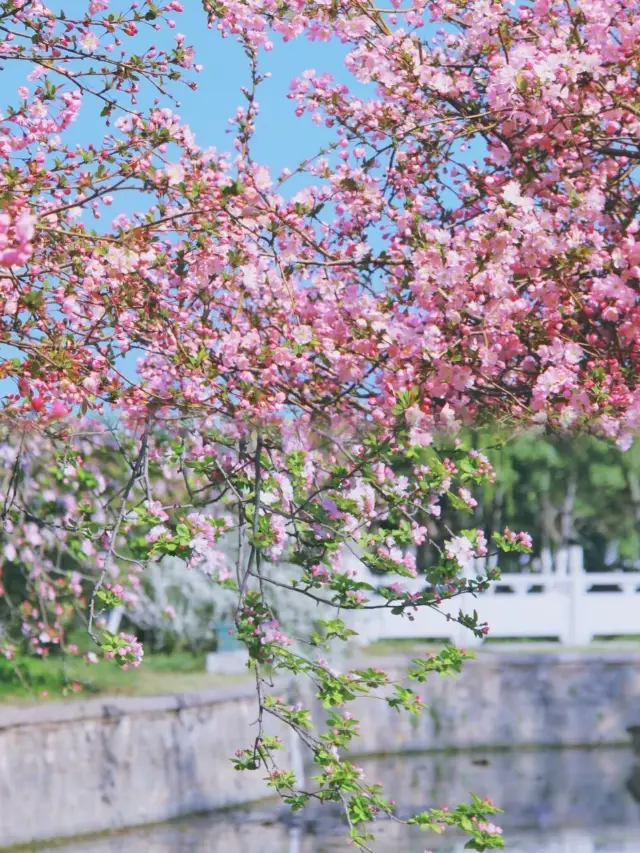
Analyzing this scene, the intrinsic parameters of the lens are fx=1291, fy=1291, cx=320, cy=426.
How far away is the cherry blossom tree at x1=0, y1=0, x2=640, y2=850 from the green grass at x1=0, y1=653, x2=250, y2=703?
4.32 metres

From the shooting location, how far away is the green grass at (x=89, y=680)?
31.9 feet

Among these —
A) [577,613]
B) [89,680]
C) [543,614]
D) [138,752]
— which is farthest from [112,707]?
[577,613]

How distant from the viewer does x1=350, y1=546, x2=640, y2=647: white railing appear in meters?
15.7

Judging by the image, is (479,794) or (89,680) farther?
(479,794)

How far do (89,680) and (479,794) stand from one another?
3.68 meters

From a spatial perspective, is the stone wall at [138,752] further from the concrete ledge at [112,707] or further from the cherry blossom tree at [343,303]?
the cherry blossom tree at [343,303]

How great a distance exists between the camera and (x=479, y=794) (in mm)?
11453

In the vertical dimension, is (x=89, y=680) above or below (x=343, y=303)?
below

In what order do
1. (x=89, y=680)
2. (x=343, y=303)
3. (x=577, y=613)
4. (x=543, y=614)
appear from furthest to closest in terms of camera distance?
(x=577, y=613), (x=543, y=614), (x=89, y=680), (x=343, y=303)

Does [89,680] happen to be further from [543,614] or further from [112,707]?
[543,614]

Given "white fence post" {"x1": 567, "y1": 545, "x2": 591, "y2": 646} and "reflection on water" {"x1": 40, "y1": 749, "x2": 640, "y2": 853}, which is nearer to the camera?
"reflection on water" {"x1": 40, "y1": 749, "x2": 640, "y2": 853}

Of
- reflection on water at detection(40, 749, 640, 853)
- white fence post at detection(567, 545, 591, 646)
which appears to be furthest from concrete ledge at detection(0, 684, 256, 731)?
white fence post at detection(567, 545, 591, 646)

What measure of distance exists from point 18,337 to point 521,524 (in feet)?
55.5

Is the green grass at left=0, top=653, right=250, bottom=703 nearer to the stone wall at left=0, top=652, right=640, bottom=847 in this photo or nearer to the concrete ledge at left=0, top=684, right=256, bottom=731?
the concrete ledge at left=0, top=684, right=256, bottom=731
